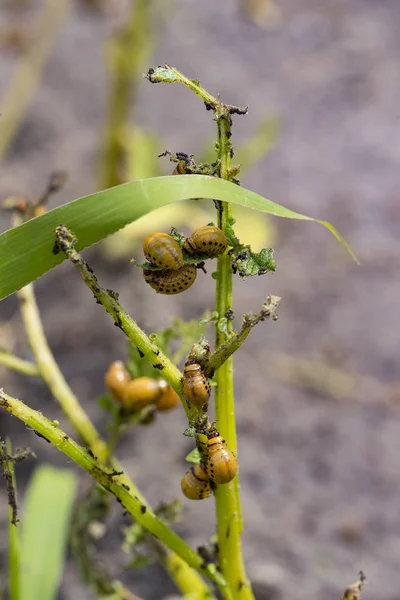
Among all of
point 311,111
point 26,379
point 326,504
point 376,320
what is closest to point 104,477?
point 326,504

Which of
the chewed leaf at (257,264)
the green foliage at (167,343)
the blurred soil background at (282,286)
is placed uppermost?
the blurred soil background at (282,286)

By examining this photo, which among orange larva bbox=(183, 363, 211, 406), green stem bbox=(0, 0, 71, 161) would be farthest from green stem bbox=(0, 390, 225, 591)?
green stem bbox=(0, 0, 71, 161)

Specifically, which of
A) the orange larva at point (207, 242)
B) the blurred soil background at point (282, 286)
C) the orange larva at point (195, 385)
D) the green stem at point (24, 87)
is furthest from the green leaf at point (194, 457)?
the green stem at point (24, 87)

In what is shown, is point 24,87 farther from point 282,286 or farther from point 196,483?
point 196,483

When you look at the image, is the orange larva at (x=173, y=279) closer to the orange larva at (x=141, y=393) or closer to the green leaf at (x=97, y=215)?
the green leaf at (x=97, y=215)

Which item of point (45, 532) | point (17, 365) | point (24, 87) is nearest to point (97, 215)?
point (17, 365)

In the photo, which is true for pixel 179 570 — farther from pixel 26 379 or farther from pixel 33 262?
pixel 26 379
